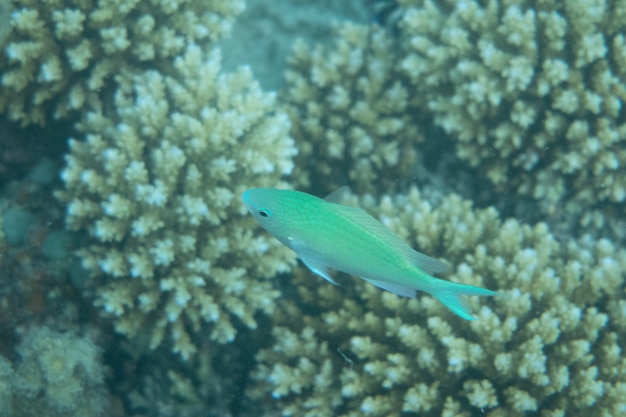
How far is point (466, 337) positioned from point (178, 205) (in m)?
2.21

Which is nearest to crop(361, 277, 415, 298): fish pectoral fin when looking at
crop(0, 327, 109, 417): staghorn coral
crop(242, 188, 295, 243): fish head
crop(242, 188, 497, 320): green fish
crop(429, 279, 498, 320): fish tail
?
crop(242, 188, 497, 320): green fish

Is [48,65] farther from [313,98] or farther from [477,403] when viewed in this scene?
[477,403]

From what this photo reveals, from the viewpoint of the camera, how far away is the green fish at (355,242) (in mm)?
2410

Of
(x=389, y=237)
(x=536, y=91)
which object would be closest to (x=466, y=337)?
(x=389, y=237)

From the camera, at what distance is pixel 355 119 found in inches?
192

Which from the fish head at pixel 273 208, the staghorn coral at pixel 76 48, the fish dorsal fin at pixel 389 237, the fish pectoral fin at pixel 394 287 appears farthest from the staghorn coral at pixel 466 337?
the staghorn coral at pixel 76 48

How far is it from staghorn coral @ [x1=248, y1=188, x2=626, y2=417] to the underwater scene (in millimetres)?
17

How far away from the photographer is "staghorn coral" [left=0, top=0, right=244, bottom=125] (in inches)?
163

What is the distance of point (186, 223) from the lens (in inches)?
156

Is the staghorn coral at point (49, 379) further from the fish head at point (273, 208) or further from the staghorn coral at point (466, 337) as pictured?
the fish head at point (273, 208)

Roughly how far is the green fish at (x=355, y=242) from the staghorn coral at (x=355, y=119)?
2.27 metres

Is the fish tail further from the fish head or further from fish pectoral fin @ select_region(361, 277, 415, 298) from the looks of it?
the fish head

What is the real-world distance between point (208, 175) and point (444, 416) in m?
2.30

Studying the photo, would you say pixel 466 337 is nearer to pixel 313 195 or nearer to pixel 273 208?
pixel 313 195
